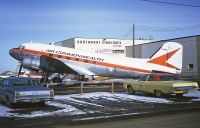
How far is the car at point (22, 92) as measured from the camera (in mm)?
16625

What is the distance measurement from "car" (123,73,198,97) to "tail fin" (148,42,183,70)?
9254 millimetres

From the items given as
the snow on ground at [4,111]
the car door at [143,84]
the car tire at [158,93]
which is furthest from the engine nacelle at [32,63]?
the snow on ground at [4,111]

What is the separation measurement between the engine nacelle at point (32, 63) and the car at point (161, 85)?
11.7 meters

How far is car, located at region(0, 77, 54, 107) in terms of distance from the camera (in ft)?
54.5

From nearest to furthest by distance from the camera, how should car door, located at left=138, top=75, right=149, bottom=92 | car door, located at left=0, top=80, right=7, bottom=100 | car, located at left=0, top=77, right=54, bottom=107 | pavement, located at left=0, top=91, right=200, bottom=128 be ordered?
pavement, located at left=0, top=91, right=200, bottom=128 → car, located at left=0, top=77, right=54, bottom=107 → car door, located at left=0, top=80, right=7, bottom=100 → car door, located at left=138, top=75, right=149, bottom=92

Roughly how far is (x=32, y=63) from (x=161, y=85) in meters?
15.6

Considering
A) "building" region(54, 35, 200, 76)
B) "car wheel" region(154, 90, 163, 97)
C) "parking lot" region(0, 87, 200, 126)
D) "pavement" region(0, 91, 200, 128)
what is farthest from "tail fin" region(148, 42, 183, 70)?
"building" region(54, 35, 200, 76)

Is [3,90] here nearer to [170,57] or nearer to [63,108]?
[63,108]

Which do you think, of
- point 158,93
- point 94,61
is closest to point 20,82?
point 158,93

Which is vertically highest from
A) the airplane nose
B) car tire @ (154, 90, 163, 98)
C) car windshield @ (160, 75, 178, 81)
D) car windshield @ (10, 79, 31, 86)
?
the airplane nose

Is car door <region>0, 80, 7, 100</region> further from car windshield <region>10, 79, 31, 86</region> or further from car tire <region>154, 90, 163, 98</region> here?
car tire <region>154, 90, 163, 98</region>

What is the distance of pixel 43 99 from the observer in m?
17.2

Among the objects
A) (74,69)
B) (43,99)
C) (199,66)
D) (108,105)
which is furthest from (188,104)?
(199,66)

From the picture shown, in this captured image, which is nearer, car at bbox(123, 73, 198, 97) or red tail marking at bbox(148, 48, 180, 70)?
car at bbox(123, 73, 198, 97)
